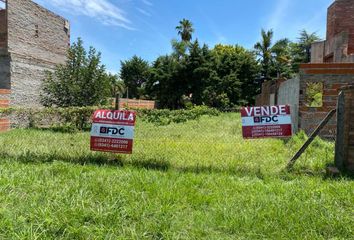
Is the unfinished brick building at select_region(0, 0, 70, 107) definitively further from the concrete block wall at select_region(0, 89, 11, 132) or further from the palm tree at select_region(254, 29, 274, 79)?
the palm tree at select_region(254, 29, 274, 79)

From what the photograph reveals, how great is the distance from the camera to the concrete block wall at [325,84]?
32.1 feet

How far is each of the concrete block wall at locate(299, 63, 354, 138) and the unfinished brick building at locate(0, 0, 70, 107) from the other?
1201 cm

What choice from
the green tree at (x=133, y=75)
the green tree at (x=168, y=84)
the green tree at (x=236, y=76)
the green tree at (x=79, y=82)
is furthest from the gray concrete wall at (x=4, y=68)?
the green tree at (x=133, y=75)

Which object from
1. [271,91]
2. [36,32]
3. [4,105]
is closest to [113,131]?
[4,105]

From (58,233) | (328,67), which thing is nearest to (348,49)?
(328,67)

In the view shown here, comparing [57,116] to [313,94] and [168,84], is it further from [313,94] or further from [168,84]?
[168,84]

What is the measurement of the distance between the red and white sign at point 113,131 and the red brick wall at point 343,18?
1594 cm

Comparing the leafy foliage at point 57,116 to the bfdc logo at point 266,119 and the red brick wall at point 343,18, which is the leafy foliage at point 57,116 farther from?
the red brick wall at point 343,18

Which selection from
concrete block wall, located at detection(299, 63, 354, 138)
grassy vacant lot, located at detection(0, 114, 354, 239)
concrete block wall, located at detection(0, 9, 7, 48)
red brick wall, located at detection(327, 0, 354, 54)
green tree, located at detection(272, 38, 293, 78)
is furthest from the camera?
green tree, located at detection(272, 38, 293, 78)

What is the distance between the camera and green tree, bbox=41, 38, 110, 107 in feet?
54.4

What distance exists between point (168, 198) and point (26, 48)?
1701 centimetres

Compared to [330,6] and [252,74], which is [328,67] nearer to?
[330,6]

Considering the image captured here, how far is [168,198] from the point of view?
4297 millimetres

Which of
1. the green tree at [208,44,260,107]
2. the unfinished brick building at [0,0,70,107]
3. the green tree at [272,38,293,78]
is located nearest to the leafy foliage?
the unfinished brick building at [0,0,70,107]
